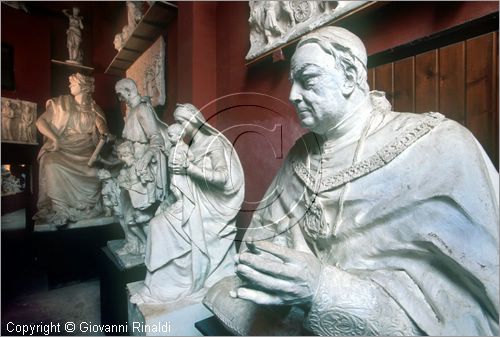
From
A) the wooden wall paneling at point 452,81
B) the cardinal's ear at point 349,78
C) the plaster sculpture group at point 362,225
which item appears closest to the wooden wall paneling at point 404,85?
the wooden wall paneling at point 452,81

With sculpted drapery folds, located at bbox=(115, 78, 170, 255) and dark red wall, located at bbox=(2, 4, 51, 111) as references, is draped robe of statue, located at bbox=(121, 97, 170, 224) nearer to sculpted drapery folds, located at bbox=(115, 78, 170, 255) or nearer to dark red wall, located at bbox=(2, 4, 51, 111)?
sculpted drapery folds, located at bbox=(115, 78, 170, 255)

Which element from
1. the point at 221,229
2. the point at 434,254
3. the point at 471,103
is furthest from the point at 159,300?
the point at 471,103

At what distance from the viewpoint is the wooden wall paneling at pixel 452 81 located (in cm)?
117

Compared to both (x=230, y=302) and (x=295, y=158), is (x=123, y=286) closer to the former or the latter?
(x=230, y=302)

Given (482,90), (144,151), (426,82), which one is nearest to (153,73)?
(144,151)

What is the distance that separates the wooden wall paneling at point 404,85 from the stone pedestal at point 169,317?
5.56 feet

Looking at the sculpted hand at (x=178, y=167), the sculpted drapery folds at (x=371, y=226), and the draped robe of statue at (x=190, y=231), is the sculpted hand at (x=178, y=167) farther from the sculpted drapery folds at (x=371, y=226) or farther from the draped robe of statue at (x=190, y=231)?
the sculpted drapery folds at (x=371, y=226)

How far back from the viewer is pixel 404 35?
1.39 m

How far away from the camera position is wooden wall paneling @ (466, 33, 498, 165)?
3.55 feet

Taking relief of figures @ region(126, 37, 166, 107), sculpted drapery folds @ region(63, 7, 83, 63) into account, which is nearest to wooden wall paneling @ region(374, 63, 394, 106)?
relief of figures @ region(126, 37, 166, 107)

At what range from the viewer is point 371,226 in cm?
80

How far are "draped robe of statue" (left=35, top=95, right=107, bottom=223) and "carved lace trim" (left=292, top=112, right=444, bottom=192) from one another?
4.13m

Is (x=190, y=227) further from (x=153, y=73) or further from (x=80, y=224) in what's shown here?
(x=153, y=73)

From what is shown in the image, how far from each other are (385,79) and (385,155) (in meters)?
0.91
